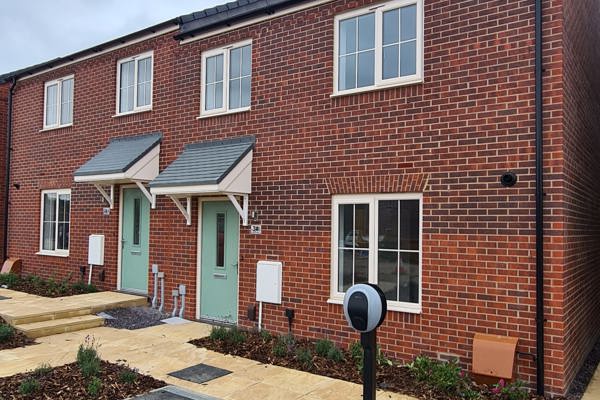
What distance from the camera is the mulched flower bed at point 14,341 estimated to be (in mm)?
7232

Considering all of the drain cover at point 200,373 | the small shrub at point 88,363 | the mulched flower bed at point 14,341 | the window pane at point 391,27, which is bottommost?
the drain cover at point 200,373

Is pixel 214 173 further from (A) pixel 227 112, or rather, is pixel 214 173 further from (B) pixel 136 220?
(B) pixel 136 220

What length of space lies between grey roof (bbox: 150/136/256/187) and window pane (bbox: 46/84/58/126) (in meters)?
5.25

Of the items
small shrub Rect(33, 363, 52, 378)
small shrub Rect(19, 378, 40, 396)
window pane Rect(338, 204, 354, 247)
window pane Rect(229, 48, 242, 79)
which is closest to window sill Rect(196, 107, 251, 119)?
window pane Rect(229, 48, 242, 79)

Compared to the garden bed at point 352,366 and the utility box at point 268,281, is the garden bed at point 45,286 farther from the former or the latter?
the utility box at point 268,281

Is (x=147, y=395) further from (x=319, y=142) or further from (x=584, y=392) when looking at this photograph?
(x=584, y=392)

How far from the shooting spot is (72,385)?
18.1 ft

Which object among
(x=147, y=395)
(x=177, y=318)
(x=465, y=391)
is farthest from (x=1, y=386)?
(x=465, y=391)

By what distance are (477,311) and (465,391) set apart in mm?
1014

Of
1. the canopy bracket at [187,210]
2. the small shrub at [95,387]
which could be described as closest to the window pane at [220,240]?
the canopy bracket at [187,210]

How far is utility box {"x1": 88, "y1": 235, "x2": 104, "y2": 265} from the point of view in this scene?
10.9m

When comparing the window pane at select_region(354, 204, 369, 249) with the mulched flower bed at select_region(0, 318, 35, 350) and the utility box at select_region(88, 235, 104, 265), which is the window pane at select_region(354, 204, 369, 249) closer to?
the mulched flower bed at select_region(0, 318, 35, 350)

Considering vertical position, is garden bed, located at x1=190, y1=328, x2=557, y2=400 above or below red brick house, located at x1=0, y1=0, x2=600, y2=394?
below

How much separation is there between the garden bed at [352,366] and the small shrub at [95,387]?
1995mm
